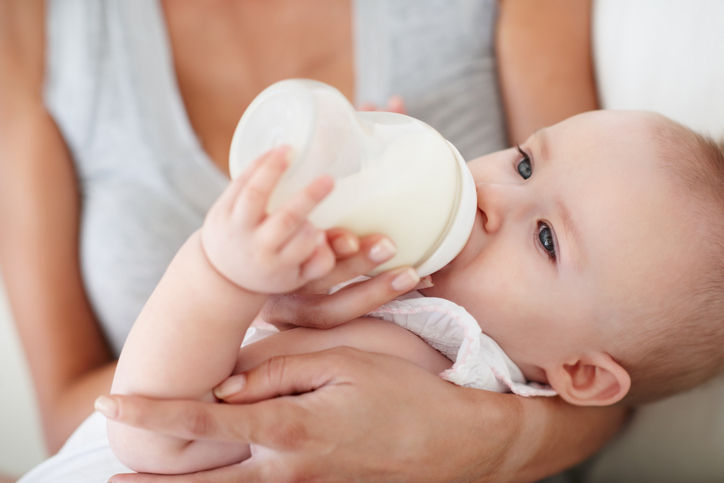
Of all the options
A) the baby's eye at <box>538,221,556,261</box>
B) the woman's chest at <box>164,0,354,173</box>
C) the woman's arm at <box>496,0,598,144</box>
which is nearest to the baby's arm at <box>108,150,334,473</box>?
the baby's eye at <box>538,221,556,261</box>

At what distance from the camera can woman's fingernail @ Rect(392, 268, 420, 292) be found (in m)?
0.71

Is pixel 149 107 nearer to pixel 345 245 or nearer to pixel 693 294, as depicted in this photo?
pixel 345 245

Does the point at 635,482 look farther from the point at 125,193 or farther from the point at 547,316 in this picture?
the point at 125,193

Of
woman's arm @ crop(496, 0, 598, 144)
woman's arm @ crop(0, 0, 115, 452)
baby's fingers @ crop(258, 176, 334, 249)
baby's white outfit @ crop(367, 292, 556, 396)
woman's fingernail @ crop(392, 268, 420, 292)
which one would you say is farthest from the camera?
woman's arm @ crop(496, 0, 598, 144)

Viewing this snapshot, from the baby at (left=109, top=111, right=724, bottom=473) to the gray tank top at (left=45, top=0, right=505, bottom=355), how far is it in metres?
0.50

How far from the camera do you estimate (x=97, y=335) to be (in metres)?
1.33

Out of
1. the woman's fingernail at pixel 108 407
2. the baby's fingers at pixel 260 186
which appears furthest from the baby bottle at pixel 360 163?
the woman's fingernail at pixel 108 407

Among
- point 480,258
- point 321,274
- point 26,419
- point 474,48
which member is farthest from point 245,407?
point 26,419

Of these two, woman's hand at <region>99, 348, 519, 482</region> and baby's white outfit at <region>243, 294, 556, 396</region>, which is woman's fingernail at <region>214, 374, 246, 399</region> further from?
baby's white outfit at <region>243, 294, 556, 396</region>

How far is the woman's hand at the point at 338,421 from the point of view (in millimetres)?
667

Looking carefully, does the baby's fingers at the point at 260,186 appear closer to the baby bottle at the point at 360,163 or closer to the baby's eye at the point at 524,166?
the baby bottle at the point at 360,163

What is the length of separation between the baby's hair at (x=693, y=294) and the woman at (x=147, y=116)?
0.61 feet

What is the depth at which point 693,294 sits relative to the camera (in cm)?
86

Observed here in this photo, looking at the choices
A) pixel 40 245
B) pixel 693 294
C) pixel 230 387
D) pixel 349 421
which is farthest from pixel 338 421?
pixel 40 245
